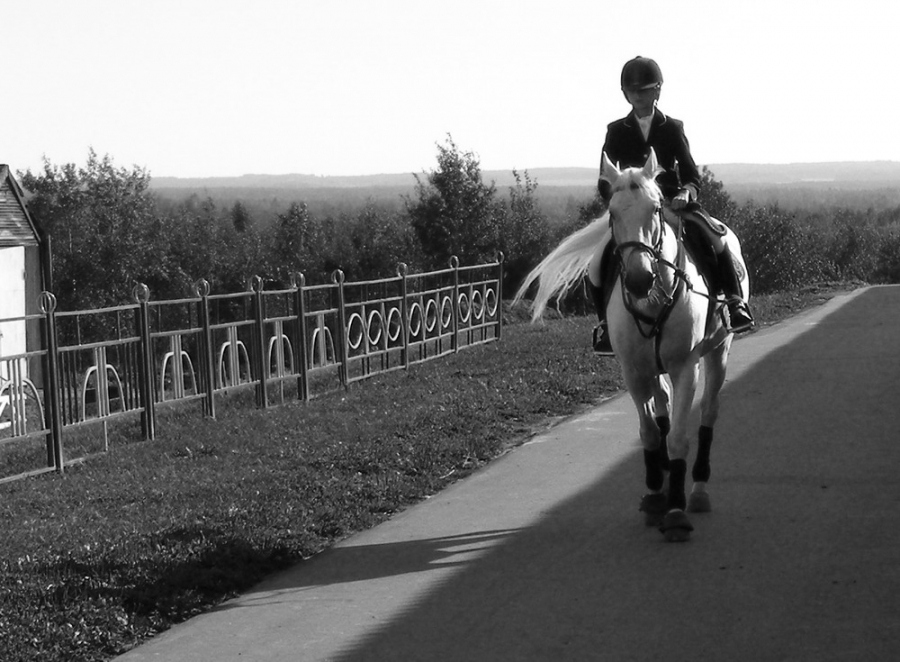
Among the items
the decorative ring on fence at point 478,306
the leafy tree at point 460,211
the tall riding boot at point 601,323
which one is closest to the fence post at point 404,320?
the decorative ring on fence at point 478,306

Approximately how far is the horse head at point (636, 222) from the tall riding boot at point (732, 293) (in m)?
1.09

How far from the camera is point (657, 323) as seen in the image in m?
7.28

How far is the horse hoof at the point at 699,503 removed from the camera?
776 centimetres

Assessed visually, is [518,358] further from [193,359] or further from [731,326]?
[731,326]

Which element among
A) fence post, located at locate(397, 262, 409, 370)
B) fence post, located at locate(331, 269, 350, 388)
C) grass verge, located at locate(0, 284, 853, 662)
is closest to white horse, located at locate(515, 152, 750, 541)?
grass verge, located at locate(0, 284, 853, 662)

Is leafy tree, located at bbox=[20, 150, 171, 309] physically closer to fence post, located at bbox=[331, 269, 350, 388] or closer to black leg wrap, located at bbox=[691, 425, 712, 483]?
fence post, located at bbox=[331, 269, 350, 388]

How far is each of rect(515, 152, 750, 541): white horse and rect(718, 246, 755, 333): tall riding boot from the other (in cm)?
9

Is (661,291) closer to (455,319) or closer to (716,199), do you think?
(455,319)

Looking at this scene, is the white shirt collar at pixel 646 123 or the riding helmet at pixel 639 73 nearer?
the riding helmet at pixel 639 73

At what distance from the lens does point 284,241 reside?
71688mm

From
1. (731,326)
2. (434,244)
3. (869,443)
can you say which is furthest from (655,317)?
(434,244)

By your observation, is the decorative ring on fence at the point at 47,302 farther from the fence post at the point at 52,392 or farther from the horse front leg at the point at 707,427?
the horse front leg at the point at 707,427

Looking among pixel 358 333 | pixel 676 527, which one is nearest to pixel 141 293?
pixel 358 333

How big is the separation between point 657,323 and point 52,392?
6.33m
